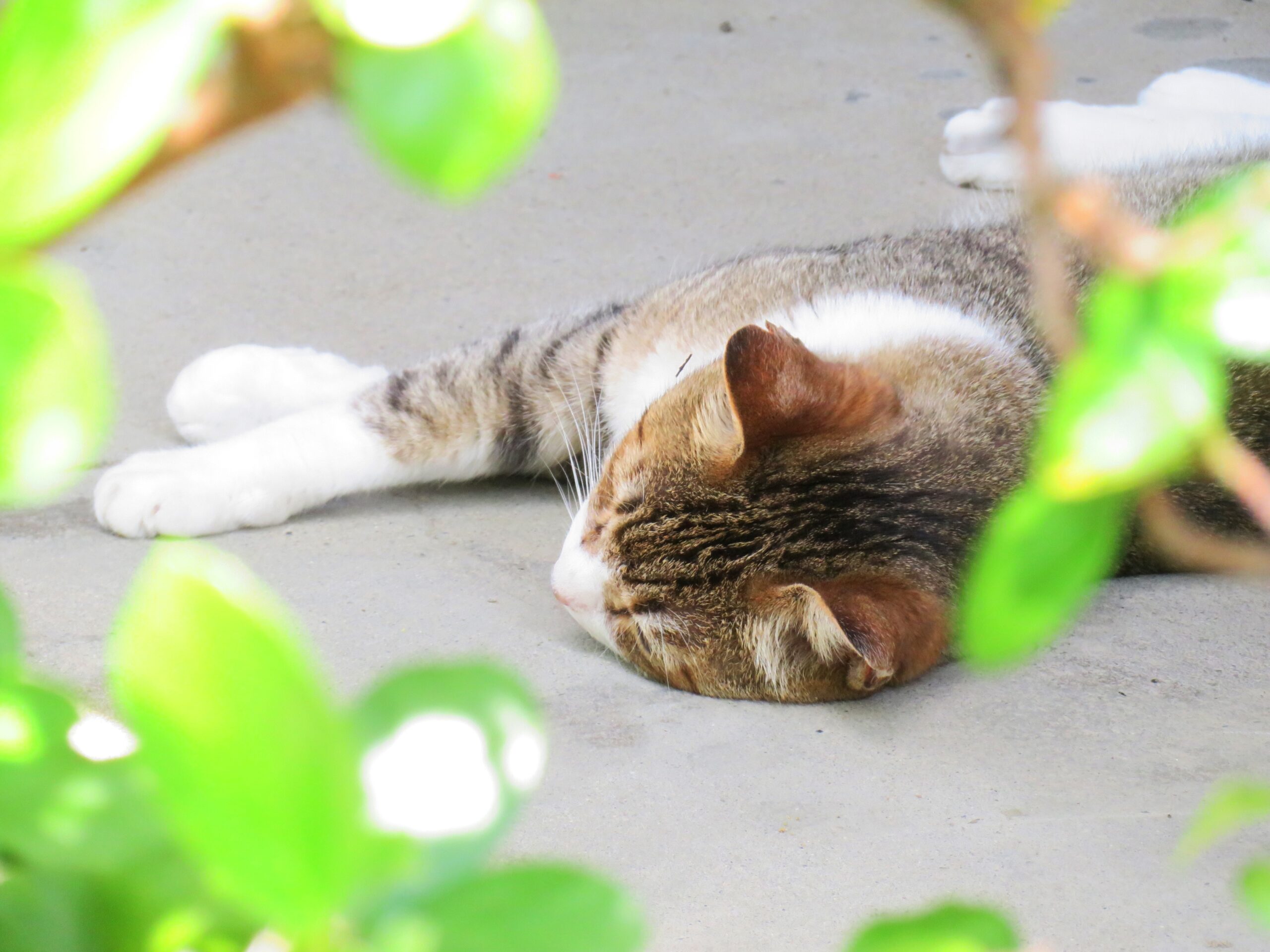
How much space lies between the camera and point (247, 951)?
481mm

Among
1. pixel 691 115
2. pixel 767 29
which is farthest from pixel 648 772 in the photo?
pixel 767 29

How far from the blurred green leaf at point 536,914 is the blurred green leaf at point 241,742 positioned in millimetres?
57

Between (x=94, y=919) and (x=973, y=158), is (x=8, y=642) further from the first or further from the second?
(x=973, y=158)

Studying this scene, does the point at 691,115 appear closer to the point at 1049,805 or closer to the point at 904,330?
the point at 904,330

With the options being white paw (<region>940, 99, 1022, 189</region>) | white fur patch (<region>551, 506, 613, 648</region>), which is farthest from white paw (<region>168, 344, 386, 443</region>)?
white paw (<region>940, 99, 1022, 189</region>)

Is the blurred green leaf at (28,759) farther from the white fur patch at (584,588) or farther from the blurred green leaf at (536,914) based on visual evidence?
the white fur patch at (584,588)

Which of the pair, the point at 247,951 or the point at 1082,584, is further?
the point at 247,951

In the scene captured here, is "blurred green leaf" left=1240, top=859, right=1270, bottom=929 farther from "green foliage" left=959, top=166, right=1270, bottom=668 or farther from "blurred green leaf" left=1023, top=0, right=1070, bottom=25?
"blurred green leaf" left=1023, top=0, right=1070, bottom=25

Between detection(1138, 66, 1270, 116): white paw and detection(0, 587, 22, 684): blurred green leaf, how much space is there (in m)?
3.42

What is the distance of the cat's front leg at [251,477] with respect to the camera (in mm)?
2039

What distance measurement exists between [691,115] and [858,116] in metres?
0.53

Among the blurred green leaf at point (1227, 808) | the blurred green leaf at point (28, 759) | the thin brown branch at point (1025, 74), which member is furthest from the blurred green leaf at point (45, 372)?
the blurred green leaf at point (1227, 808)

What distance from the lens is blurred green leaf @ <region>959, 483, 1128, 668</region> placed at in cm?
36

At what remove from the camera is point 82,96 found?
11.9 inches
